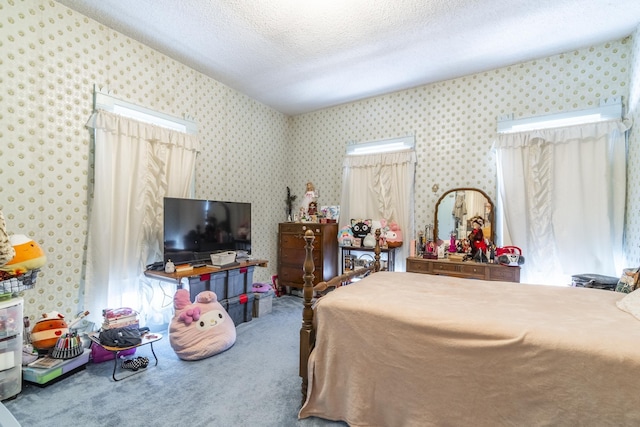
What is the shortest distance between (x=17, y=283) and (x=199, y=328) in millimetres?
1324

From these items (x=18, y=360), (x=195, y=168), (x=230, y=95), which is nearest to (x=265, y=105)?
(x=230, y=95)

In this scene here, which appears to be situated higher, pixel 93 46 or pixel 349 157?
pixel 93 46

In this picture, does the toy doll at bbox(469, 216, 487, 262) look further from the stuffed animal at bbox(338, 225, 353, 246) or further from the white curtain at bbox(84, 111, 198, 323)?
the white curtain at bbox(84, 111, 198, 323)

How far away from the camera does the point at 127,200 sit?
3023 mm


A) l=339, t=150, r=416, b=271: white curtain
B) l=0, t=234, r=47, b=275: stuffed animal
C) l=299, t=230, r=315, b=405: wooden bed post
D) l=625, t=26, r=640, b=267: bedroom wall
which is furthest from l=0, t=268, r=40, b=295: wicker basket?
l=625, t=26, r=640, b=267: bedroom wall

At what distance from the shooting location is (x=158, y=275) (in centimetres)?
293

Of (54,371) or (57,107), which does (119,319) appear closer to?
(54,371)

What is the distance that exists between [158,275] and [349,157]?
3.08 meters

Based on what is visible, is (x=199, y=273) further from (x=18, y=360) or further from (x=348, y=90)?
(x=348, y=90)

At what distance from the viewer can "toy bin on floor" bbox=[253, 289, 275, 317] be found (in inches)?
150

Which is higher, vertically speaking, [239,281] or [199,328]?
[239,281]

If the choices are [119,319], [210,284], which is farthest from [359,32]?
[119,319]

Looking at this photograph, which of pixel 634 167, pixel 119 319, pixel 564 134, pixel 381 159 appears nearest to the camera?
pixel 119 319

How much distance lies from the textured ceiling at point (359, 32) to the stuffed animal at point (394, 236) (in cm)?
200
